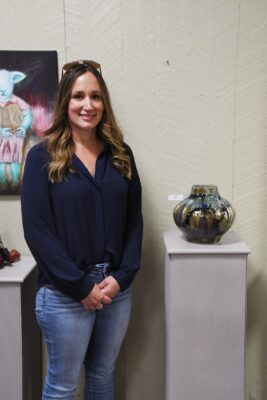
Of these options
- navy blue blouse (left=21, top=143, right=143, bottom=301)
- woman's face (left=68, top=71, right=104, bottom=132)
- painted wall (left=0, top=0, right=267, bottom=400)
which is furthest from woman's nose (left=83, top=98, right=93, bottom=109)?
painted wall (left=0, top=0, right=267, bottom=400)

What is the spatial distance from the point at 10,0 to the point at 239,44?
37.5 inches

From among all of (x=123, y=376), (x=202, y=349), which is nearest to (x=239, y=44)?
(x=202, y=349)

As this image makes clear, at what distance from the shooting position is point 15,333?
1.52 m

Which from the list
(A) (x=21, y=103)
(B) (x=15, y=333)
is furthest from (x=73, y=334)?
(A) (x=21, y=103)

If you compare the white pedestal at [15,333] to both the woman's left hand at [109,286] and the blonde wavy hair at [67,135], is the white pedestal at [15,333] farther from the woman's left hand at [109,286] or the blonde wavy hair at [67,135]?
the blonde wavy hair at [67,135]

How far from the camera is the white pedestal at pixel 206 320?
1413mm

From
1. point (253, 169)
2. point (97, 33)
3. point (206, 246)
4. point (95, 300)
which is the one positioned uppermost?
point (97, 33)

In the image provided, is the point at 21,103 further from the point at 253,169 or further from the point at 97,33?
the point at 253,169

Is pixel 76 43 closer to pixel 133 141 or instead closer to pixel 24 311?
pixel 133 141

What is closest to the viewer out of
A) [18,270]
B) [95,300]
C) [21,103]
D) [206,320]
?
[95,300]

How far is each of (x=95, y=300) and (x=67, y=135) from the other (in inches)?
22.2

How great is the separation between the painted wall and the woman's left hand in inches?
17.2

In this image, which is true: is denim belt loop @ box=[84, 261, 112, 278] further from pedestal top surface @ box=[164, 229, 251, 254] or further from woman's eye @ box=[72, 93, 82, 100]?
woman's eye @ box=[72, 93, 82, 100]

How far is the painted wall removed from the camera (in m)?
1.66
